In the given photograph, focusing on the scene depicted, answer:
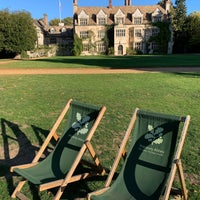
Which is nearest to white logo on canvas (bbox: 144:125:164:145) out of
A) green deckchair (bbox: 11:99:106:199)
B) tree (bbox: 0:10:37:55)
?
green deckchair (bbox: 11:99:106:199)

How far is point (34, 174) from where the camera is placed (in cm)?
414

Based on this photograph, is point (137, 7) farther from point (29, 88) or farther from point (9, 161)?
point (9, 161)

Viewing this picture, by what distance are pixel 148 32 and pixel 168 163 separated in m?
Result: 60.5

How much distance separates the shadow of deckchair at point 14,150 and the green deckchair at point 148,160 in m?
1.86

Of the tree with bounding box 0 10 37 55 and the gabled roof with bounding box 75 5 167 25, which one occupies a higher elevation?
the gabled roof with bounding box 75 5 167 25

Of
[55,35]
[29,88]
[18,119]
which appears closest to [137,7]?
[55,35]

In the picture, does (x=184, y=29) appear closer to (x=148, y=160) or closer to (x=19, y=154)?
(x=19, y=154)

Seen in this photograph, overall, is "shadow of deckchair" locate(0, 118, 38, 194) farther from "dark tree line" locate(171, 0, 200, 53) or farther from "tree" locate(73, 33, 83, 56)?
"dark tree line" locate(171, 0, 200, 53)

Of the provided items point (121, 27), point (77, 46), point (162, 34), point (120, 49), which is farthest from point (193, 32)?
point (77, 46)

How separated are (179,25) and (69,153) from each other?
6866 cm

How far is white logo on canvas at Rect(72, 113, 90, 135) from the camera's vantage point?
4511mm

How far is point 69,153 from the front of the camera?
4555mm

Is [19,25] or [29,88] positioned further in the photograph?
[19,25]

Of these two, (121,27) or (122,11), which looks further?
(122,11)
